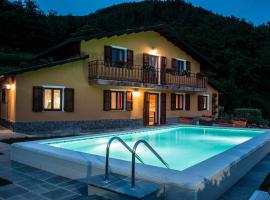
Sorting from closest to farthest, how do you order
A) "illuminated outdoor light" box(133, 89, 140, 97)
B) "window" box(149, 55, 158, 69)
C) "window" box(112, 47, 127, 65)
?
"window" box(112, 47, 127, 65)
"illuminated outdoor light" box(133, 89, 140, 97)
"window" box(149, 55, 158, 69)

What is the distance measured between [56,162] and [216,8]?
191 meters

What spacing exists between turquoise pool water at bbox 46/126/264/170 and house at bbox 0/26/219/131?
146 inches

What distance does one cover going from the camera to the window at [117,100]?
14.9 metres

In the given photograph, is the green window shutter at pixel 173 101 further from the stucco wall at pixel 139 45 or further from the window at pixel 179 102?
the stucco wall at pixel 139 45

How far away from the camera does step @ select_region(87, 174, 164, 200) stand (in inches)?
137

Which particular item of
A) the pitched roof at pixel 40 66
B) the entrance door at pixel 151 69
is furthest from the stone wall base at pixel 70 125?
the entrance door at pixel 151 69

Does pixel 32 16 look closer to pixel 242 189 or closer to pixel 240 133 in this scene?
pixel 240 133

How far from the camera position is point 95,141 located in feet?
28.5

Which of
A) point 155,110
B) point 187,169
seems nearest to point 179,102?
point 155,110

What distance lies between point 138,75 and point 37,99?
6078 millimetres

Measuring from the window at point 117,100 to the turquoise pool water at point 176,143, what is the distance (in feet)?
12.3

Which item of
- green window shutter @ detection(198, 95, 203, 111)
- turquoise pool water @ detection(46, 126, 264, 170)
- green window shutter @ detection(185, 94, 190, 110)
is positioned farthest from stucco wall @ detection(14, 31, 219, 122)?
turquoise pool water @ detection(46, 126, 264, 170)

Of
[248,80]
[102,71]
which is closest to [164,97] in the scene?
[102,71]

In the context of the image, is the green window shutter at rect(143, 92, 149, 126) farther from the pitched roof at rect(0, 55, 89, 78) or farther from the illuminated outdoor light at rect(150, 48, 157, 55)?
the pitched roof at rect(0, 55, 89, 78)
